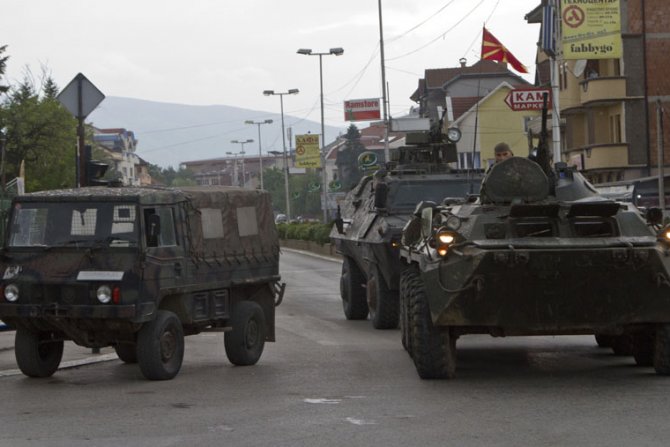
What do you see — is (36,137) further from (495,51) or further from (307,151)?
(495,51)

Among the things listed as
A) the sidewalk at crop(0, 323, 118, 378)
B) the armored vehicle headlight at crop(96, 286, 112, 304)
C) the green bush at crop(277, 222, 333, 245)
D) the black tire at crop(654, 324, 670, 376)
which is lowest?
the green bush at crop(277, 222, 333, 245)

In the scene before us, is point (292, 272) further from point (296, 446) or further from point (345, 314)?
point (296, 446)

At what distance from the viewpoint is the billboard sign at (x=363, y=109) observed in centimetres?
5212

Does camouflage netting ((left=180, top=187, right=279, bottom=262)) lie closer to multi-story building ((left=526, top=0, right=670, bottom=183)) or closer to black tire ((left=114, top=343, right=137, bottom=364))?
black tire ((left=114, top=343, right=137, bottom=364))

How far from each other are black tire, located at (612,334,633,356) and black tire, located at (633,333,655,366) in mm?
667

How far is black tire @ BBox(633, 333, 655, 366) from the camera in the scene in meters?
12.7

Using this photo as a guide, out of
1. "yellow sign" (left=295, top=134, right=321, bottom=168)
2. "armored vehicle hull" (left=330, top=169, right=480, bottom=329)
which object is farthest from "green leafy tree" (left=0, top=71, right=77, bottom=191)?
"armored vehicle hull" (left=330, top=169, right=480, bottom=329)

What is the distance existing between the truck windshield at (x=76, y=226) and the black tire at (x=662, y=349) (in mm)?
4772

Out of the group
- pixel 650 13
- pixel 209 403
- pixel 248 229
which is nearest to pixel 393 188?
pixel 248 229

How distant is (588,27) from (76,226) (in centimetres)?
1747

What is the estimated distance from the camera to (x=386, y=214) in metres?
18.4

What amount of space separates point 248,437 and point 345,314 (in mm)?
12108

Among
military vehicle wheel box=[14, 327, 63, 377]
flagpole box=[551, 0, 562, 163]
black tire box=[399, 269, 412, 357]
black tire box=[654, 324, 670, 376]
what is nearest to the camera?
black tire box=[654, 324, 670, 376]

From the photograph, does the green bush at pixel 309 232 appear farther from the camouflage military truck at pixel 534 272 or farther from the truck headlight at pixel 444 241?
the truck headlight at pixel 444 241
